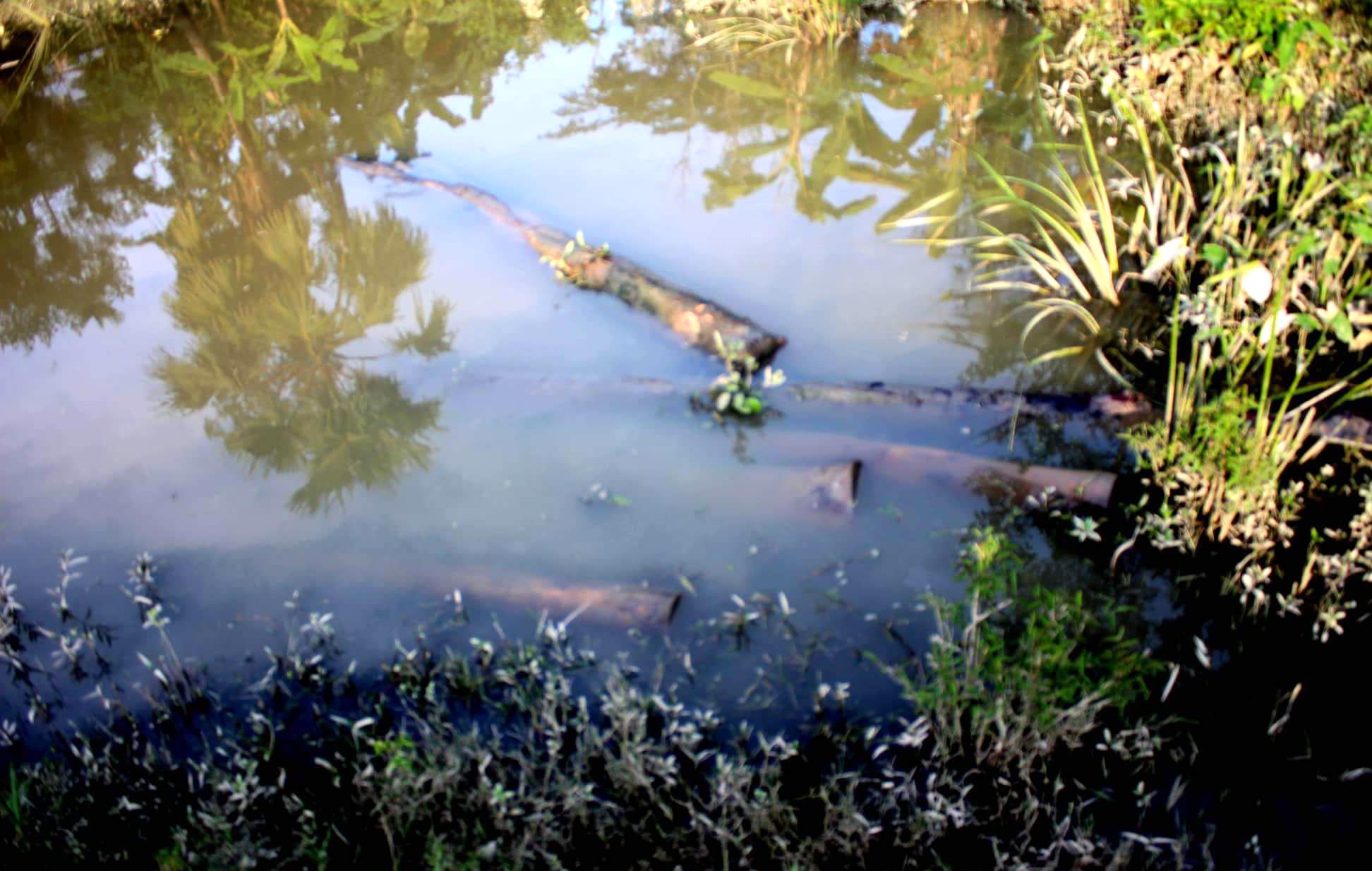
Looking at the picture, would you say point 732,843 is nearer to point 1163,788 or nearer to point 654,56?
point 1163,788

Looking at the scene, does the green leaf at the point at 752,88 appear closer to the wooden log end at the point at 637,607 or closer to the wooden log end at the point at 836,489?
the wooden log end at the point at 836,489

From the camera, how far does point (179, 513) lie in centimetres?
359

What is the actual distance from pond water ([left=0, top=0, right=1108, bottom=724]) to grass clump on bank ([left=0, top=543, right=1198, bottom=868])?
11.5 inches

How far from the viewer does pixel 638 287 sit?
4.56 meters

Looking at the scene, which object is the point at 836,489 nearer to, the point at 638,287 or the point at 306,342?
the point at 638,287

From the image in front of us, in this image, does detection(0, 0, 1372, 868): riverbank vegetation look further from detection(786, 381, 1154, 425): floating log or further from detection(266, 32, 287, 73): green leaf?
detection(266, 32, 287, 73): green leaf

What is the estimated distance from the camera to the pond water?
3273 millimetres

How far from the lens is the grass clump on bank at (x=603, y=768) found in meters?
2.31

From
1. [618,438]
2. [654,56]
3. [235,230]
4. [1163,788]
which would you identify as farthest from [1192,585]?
[654,56]

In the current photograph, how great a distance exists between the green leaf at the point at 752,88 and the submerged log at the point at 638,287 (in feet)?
7.70

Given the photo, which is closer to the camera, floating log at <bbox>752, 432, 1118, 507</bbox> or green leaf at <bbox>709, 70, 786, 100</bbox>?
floating log at <bbox>752, 432, 1118, 507</bbox>

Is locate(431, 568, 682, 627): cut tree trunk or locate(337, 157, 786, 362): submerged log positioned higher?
locate(337, 157, 786, 362): submerged log

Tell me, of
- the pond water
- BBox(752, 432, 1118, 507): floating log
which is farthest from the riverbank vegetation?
the pond water

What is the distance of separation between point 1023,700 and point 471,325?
335 centimetres
